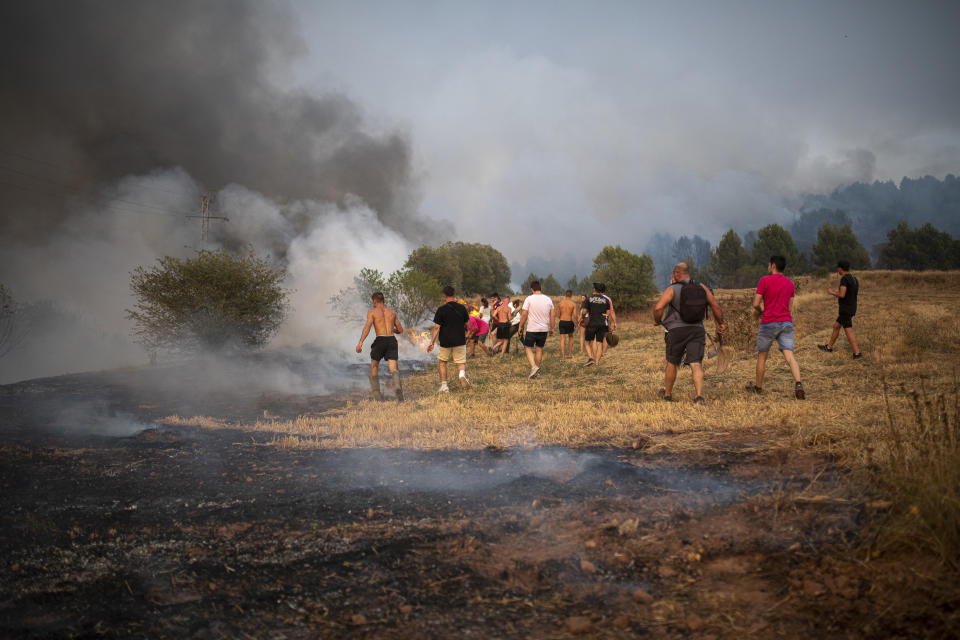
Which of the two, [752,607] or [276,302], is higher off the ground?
[276,302]

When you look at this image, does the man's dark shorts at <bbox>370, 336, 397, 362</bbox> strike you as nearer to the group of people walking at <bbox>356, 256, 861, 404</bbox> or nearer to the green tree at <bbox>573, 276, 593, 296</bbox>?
the group of people walking at <bbox>356, 256, 861, 404</bbox>

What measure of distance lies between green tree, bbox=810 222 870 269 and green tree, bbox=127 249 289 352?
233 feet

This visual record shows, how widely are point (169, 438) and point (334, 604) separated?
5540mm

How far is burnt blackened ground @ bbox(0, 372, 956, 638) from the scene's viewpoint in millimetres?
2584

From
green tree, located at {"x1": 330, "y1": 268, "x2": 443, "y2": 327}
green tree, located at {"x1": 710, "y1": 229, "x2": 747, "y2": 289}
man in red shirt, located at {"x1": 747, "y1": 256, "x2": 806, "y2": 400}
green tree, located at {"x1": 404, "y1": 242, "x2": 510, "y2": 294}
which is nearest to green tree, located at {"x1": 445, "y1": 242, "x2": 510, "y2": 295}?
green tree, located at {"x1": 404, "y1": 242, "x2": 510, "y2": 294}

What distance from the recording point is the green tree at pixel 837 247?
6725cm

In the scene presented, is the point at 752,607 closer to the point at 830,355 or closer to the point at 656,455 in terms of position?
the point at 656,455

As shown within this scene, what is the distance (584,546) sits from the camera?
10.9 feet

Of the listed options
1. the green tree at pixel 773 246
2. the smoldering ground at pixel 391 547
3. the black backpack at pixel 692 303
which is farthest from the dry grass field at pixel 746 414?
the green tree at pixel 773 246

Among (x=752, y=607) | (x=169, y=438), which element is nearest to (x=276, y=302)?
(x=169, y=438)

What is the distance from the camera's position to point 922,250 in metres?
61.8

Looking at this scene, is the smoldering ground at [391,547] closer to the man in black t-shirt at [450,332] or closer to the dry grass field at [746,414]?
the dry grass field at [746,414]

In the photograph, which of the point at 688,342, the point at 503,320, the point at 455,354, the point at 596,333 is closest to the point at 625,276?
the point at 503,320

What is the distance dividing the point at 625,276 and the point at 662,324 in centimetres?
3563
